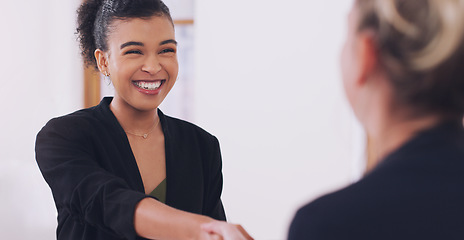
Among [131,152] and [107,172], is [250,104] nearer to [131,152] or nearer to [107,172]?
[131,152]

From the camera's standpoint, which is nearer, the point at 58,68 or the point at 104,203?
the point at 104,203

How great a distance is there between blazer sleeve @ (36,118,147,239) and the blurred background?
1892 millimetres

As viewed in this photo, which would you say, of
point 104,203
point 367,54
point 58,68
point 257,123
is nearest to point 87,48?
point 104,203

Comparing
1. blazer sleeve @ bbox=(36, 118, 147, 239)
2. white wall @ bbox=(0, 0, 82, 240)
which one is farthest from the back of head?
white wall @ bbox=(0, 0, 82, 240)

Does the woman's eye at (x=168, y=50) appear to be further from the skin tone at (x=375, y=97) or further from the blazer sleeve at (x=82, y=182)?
the skin tone at (x=375, y=97)

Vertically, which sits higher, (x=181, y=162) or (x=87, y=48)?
(x=87, y=48)

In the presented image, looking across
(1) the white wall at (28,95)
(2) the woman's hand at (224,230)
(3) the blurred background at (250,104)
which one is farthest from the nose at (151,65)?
(1) the white wall at (28,95)

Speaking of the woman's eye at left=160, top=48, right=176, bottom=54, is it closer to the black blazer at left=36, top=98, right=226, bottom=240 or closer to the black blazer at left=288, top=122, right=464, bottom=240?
the black blazer at left=36, top=98, right=226, bottom=240

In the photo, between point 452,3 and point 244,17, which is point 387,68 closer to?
point 452,3

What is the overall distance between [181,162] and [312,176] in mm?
1761

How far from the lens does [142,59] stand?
4.27ft

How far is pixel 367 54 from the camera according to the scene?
588 mm

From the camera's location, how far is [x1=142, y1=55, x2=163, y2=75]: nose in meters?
1.29

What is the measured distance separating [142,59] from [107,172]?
0.30 meters
